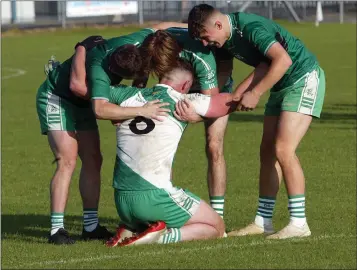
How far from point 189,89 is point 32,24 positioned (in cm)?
5205

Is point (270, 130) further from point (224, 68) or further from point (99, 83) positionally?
point (99, 83)

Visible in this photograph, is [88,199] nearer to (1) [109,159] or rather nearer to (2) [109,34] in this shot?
(1) [109,159]

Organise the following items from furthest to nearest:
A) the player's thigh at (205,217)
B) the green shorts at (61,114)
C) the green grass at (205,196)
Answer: the green shorts at (61,114), the player's thigh at (205,217), the green grass at (205,196)

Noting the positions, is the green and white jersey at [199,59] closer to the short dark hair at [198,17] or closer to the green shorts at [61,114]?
the short dark hair at [198,17]

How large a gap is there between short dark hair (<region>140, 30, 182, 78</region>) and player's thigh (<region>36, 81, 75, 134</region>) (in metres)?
0.99

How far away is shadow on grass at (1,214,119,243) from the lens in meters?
10.7

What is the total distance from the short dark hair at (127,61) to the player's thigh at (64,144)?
0.96 meters

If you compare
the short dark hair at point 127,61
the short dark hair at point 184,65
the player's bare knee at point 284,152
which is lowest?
the player's bare knee at point 284,152

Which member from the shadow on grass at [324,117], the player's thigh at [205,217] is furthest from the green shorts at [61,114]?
the shadow on grass at [324,117]

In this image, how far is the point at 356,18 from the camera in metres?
63.7

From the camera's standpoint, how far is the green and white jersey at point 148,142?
9.55 metres

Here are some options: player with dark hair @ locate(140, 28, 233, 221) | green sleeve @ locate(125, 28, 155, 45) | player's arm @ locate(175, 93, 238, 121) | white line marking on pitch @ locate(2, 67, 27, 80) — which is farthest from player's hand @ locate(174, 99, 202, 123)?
white line marking on pitch @ locate(2, 67, 27, 80)

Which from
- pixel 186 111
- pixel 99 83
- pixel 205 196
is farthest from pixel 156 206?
pixel 205 196

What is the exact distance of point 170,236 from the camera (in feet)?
31.4
